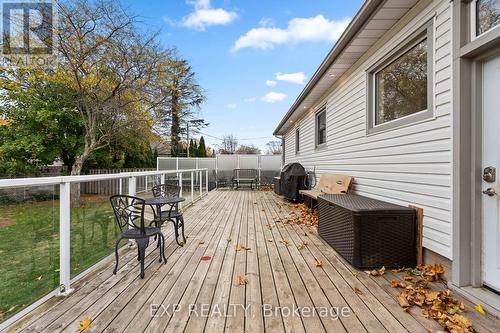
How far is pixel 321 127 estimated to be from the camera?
7000mm

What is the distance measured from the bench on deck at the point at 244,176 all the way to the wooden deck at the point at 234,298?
8.64m

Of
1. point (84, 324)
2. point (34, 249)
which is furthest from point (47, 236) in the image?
point (84, 324)

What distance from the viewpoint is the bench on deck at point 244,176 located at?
12.1 m

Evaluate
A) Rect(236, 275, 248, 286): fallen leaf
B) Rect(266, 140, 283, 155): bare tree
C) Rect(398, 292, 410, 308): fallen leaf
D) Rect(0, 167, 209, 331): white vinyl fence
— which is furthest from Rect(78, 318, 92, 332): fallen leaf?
Rect(266, 140, 283, 155): bare tree

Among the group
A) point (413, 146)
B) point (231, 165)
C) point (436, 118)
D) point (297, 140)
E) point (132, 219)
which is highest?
point (297, 140)

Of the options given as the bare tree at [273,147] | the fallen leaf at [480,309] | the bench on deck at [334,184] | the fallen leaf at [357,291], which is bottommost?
the fallen leaf at [357,291]

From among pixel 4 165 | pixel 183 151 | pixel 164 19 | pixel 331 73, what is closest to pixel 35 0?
pixel 164 19

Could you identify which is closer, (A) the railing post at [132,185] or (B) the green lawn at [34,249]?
(B) the green lawn at [34,249]

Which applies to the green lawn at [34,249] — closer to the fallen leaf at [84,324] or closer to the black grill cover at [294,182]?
the fallen leaf at [84,324]

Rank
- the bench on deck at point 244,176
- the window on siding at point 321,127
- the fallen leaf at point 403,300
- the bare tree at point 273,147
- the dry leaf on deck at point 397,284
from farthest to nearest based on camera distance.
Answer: the bare tree at point 273,147 < the bench on deck at point 244,176 < the window on siding at point 321,127 < the dry leaf on deck at point 397,284 < the fallen leaf at point 403,300

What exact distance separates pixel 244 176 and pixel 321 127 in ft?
20.6

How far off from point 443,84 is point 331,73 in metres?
2.74

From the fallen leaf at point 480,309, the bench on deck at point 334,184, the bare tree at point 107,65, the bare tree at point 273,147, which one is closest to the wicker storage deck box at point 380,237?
the fallen leaf at point 480,309

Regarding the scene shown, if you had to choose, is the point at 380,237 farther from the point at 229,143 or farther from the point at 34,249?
the point at 229,143
